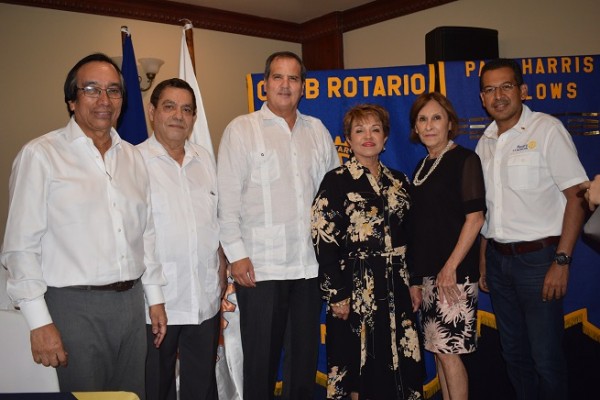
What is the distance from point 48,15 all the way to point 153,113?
3238mm

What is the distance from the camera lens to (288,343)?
242 centimetres

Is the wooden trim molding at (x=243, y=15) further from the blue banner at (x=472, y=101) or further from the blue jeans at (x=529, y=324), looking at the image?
the blue jeans at (x=529, y=324)

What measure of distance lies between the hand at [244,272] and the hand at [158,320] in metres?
0.39

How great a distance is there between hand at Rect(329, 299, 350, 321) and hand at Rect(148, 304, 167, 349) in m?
0.73

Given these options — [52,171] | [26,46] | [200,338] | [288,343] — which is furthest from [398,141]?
[26,46]

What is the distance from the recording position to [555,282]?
2.18 meters

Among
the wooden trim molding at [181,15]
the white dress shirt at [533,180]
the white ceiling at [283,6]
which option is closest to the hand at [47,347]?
the white dress shirt at [533,180]

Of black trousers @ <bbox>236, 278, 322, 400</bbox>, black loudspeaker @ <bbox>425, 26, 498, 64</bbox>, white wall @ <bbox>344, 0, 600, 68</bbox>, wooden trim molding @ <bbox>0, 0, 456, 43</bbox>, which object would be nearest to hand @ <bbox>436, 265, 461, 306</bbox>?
black trousers @ <bbox>236, 278, 322, 400</bbox>

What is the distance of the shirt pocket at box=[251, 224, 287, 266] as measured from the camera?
2.30m

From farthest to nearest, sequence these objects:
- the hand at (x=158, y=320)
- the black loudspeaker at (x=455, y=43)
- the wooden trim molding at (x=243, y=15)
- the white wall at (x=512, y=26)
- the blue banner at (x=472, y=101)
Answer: the wooden trim molding at (x=243, y=15), the white wall at (x=512, y=26), the black loudspeaker at (x=455, y=43), the blue banner at (x=472, y=101), the hand at (x=158, y=320)

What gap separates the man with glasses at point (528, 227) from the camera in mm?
2225

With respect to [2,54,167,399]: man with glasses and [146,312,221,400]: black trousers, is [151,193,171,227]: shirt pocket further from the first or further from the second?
[146,312,221,400]: black trousers

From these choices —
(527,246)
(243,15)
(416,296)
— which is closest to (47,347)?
(416,296)

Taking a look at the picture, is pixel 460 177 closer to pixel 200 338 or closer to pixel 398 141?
pixel 398 141
